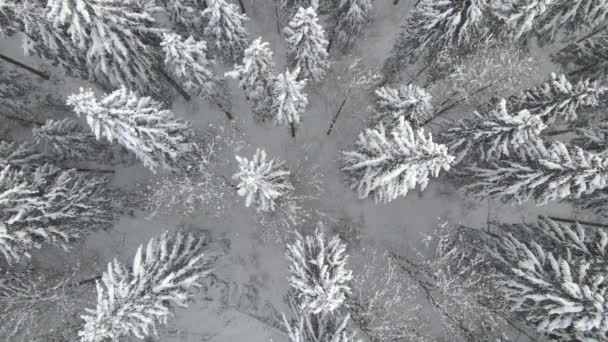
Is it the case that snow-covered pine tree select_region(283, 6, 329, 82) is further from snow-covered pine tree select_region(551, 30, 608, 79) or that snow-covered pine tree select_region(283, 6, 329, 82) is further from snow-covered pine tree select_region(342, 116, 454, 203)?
snow-covered pine tree select_region(551, 30, 608, 79)

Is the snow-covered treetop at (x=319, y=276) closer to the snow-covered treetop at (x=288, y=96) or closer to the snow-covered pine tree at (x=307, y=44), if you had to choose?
the snow-covered treetop at (x=288, y=96)

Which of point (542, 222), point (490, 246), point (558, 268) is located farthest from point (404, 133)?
point (542, 222)

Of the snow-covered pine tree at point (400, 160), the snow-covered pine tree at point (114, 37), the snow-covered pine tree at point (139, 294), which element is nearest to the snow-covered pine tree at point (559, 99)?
the snow-covered pine tree at point (400, 160)

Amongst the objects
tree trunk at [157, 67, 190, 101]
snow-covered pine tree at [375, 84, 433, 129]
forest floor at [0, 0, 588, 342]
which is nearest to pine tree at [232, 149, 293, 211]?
forest floor at [0, 0, 588, 342]

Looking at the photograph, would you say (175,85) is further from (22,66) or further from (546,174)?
(546,174)

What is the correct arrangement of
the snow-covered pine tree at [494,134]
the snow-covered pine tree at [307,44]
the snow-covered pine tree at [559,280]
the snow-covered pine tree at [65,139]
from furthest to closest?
the snow-covered pine tree at [65,139] < the snow-covered pine tree at [307,44] < the snow-covered pine tree at [494,134] < the snow-covered pine tree at [559,280]

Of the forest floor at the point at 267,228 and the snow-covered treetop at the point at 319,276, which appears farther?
the forest floor at the point at 267,228

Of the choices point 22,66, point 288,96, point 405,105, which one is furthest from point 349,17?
point 22,66
